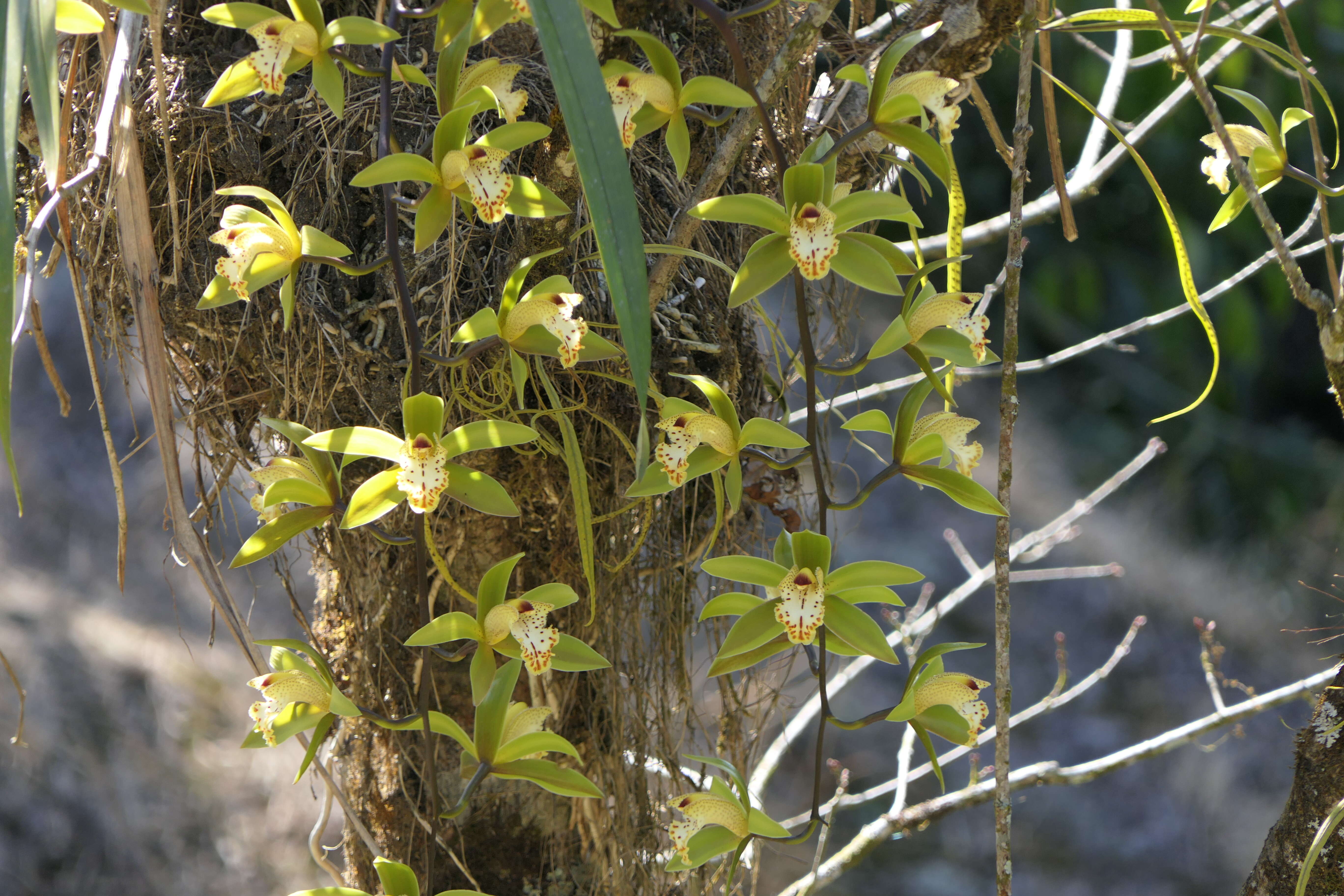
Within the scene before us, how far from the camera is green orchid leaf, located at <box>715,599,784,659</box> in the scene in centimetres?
51

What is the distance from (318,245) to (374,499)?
148mm

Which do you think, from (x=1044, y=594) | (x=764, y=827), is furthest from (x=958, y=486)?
(x=1044, y=594)

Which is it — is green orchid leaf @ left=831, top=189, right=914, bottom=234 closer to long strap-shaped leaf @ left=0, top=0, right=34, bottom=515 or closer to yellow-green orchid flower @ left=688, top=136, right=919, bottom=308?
yellow-green orchid flower @ left=688, top=136, right=919, bottom=308

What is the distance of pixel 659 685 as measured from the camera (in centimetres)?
79

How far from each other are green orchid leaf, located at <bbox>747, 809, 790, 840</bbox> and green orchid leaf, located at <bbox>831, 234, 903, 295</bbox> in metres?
0.31

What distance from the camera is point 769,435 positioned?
1.72ft

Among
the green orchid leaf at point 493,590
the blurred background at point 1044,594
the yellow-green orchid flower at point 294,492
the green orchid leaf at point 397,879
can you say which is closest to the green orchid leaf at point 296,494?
the yellow-green orchid flower at point 294,492

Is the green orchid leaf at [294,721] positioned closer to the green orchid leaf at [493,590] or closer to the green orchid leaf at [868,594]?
the green orchid leaf at [493,590]

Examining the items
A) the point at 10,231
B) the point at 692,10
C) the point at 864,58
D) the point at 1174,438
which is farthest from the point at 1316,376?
the point at 10,231

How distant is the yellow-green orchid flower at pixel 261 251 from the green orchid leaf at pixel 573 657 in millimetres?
242

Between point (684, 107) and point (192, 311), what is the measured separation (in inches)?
17.0

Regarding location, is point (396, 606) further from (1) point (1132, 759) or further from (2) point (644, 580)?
(1) point (1132, 759)

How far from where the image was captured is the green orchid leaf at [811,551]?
19.9 inches

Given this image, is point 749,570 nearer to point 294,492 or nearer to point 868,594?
point 868,594
